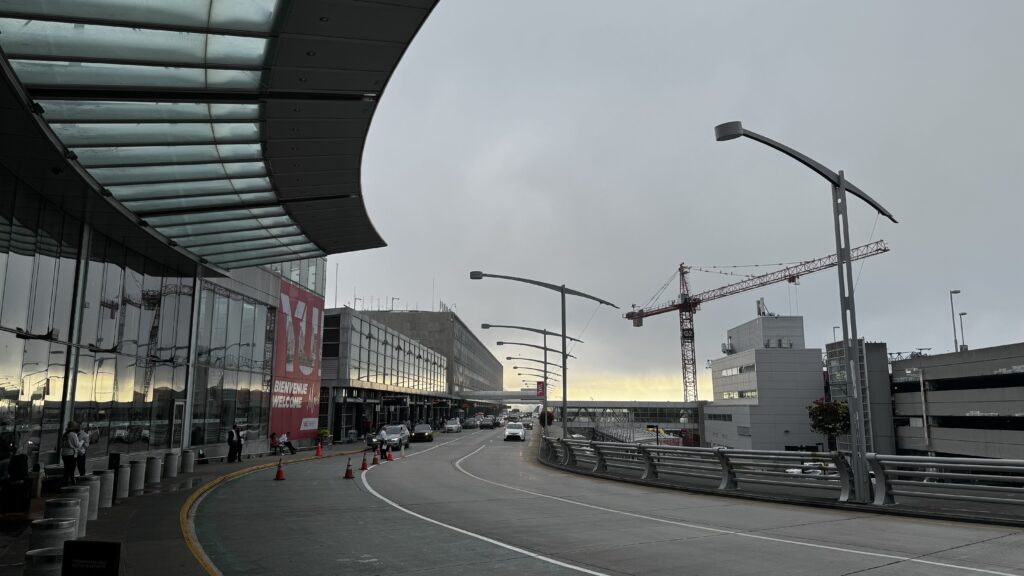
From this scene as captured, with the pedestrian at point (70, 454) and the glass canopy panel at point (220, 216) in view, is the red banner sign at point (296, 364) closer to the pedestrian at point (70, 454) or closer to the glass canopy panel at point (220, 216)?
the glass canopy panel at point (220, 216)

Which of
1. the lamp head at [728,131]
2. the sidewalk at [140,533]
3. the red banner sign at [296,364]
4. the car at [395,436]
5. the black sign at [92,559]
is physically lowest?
the car at [395,436]

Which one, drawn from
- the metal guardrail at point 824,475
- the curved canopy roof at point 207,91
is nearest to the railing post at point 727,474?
the metal guardrail at point 824,475

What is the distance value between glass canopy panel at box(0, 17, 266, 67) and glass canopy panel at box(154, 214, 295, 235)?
9.14 metres

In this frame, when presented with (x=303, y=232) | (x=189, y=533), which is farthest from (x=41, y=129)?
(x=303, y=232)

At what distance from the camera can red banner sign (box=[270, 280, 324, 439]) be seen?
1442 inches

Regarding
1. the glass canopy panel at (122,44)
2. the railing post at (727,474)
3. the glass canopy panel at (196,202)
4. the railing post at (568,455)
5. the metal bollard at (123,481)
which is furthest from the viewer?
the railing post at (568,455)

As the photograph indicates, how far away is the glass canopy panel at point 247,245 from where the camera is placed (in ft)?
69.8

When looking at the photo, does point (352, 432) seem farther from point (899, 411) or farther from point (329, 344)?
point (899, 411)

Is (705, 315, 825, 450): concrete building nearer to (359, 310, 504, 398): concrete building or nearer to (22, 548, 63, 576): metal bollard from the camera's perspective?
(359, 310, 504, 398): concrete building

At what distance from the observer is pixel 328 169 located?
574 inches

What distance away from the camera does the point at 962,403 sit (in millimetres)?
61688

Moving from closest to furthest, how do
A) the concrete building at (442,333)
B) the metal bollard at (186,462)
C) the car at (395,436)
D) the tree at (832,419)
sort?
the metal bollard at (186,462)
the car at (395,436)
the tree at (832,419)
the concrete building at (442,333)

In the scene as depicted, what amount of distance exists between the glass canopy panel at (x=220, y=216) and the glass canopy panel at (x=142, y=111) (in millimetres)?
5734

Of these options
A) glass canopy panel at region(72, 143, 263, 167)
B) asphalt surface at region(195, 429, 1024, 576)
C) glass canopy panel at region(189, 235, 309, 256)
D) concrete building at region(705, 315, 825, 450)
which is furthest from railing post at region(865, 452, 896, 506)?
concrete building at region(705, 315, 825, 450)
